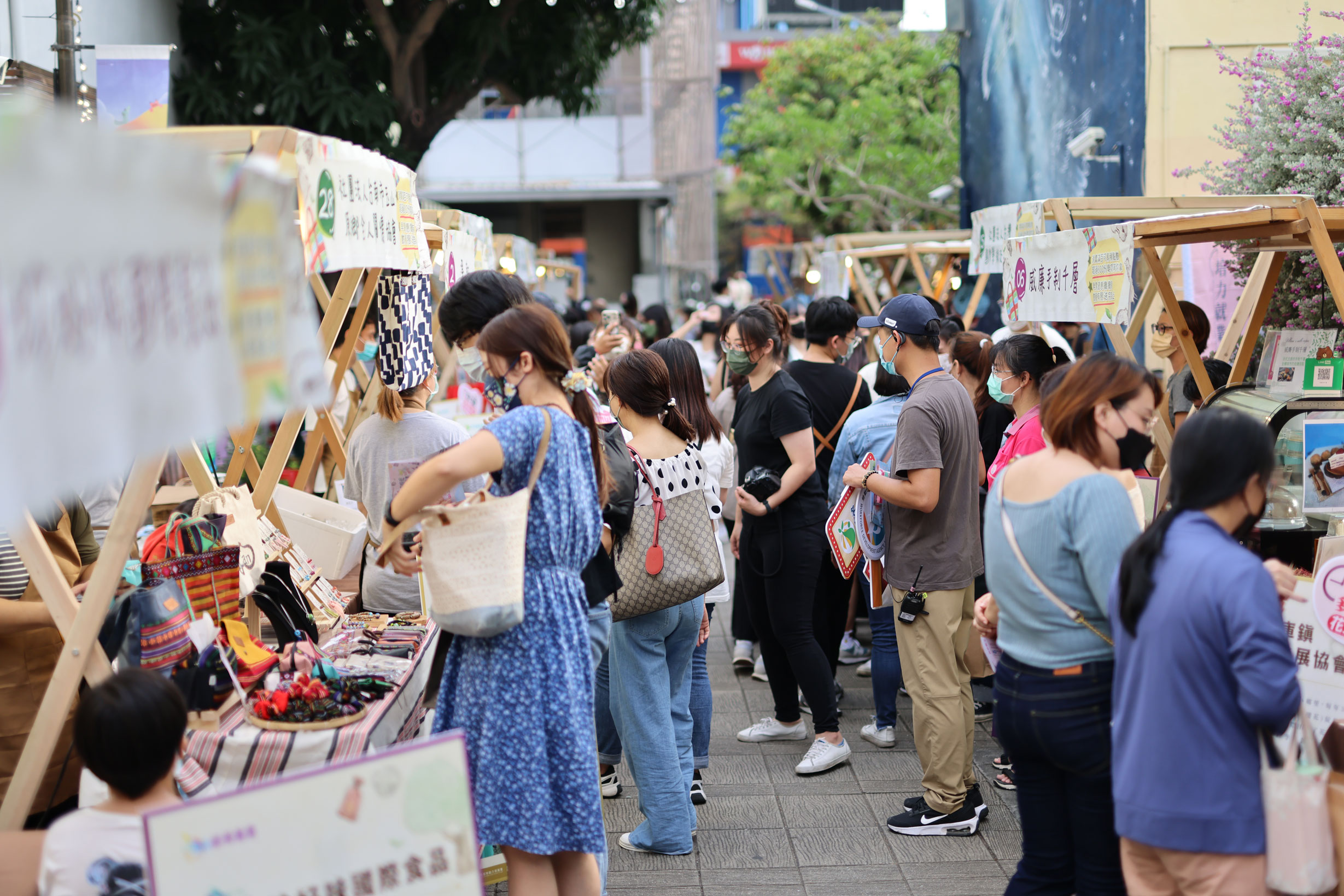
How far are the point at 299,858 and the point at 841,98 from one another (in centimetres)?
2229

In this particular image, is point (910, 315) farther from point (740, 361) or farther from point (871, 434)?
point (740, 361)

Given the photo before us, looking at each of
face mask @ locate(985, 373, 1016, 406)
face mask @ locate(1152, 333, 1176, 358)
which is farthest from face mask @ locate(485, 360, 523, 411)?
face mask @ locate(1152, 333, 1176, 358)

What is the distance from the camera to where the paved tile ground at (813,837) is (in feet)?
13.0

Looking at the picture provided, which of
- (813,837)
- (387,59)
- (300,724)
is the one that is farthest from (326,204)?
(387,59)

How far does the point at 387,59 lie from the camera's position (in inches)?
466

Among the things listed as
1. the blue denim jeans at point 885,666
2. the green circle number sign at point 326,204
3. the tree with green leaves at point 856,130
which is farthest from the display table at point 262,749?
the tree with green leaves at point 856,130

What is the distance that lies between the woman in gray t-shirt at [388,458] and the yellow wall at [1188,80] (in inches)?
262

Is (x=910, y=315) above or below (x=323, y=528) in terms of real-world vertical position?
above

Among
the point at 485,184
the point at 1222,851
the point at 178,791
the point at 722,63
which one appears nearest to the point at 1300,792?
the point at 1222,851

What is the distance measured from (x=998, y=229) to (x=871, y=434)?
5.82ft

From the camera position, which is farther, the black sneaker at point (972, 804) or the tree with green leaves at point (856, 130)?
the tree with green leaves at point (856, 130)

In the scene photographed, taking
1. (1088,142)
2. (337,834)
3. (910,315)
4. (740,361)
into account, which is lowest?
(337,834)

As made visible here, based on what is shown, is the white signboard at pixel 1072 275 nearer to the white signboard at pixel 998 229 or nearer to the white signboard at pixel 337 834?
the white signboard at pixel 998 229

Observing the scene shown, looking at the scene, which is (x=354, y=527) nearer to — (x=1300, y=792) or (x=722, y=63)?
(x=1300, y=792)
